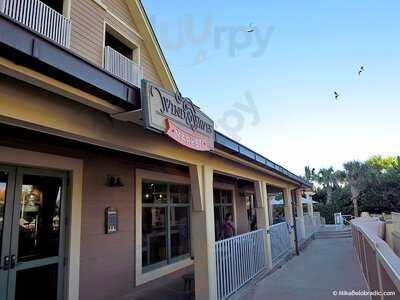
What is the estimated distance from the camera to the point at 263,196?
8383mm

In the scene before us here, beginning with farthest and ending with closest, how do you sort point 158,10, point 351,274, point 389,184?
1. point 389,184
2. point 158,10
3. point 351,274

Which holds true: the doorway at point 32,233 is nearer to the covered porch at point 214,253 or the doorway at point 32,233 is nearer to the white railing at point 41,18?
the covered porch at point 214,253

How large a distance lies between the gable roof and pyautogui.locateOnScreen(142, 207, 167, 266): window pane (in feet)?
14.4

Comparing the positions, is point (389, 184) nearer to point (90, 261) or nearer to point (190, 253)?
point (190, 253)

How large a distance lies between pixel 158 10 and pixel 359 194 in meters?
29.3

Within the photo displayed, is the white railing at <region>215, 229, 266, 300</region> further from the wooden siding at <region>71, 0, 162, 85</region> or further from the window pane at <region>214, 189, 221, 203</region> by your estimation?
the wooden siding at <region>71, 0, 162, 85</region>

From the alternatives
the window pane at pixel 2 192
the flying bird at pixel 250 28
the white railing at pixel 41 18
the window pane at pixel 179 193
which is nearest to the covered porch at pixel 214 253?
the window pane at pixel 179 193

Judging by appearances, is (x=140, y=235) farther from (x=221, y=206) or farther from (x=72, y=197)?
(x=221, y=206)

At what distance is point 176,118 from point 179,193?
203 inches

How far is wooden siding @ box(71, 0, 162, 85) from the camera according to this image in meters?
6.87

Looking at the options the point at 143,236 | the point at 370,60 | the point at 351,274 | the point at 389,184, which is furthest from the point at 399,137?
the point at 143,236

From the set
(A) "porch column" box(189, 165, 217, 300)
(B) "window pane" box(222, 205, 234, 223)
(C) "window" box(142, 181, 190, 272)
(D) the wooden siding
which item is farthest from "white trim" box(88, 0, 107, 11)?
(B) "window pane" box(222, 205, 234, 223)

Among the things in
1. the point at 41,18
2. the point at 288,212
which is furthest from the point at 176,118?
the point at 288,212

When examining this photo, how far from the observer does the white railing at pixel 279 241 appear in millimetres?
8849
